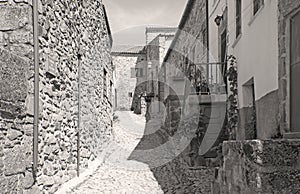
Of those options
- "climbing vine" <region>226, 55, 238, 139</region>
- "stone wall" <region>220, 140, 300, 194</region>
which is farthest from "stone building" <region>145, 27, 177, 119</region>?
"stone wall" <region>220, 140, 300, 194</region>

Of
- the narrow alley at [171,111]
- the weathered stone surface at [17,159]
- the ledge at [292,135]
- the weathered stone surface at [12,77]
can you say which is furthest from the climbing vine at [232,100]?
the weathered stone surface at [12,77]

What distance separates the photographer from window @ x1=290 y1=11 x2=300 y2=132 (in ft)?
14.3

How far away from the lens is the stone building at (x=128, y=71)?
28938 millimetres

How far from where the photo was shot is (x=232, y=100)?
732cm

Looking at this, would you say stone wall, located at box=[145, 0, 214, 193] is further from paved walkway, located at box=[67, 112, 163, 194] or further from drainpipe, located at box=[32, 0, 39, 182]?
drainpipe, located at box=[32, 0, 39, 182]

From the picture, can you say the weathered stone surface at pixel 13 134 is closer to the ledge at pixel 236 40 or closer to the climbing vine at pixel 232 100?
the climbing vine at pixel 232 100

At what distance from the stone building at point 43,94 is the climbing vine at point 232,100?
3.13m

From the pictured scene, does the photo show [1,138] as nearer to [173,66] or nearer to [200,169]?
[200,169]

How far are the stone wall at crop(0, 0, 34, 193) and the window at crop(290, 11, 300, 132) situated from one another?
3355mm

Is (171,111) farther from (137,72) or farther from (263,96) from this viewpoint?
(137,72)

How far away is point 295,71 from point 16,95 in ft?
11.4

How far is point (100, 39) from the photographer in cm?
968

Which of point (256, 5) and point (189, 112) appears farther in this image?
point (189, 112)

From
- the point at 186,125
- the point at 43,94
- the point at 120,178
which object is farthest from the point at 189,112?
the point at 43,94
